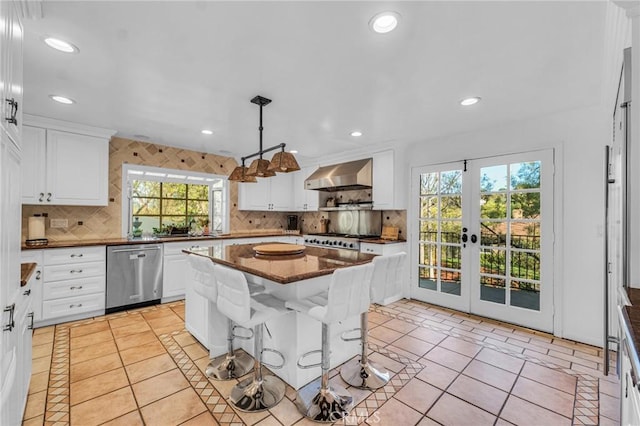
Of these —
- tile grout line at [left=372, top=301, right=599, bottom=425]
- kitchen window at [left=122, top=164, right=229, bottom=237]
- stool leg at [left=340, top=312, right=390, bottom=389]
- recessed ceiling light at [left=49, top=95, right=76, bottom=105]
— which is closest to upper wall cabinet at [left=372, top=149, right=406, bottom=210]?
tile grout line at [left=372, top=301, right=599, bottom=425]

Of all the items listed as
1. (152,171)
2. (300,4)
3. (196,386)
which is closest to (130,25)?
(300,4)

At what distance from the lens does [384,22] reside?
166 centimetres

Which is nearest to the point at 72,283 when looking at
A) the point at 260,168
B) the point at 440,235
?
the point at 260,168

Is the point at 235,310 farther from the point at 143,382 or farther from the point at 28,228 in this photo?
the point at 28,228

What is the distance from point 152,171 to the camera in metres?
4.53

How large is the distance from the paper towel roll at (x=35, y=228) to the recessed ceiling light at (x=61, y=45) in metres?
2.57

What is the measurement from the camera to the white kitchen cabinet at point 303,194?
18.6 feet

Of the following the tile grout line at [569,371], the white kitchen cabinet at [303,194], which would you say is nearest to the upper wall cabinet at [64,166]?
the white kitchen cabinet at [303,194]

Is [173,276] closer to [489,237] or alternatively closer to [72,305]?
[72,305]

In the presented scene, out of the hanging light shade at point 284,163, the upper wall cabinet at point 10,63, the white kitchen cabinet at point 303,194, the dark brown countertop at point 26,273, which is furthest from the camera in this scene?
the white kitchen cabinet at point 303,194

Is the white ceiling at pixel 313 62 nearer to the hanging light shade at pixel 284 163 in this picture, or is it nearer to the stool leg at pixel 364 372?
the hanging light shade at pixel 284 163

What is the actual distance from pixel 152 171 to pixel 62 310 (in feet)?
7.14

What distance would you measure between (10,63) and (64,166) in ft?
9.75

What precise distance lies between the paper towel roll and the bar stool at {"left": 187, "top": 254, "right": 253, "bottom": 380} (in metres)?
2.64
